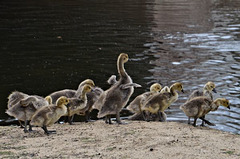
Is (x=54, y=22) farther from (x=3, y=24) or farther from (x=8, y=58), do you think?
(x=8, y=58)

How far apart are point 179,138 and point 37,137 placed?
2.26 metres

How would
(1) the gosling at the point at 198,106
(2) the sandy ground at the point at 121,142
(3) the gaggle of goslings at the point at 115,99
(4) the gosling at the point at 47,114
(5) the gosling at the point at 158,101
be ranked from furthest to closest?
(5) the gosling at the point at 158,101 → (3) the gaggle of goslings at the point at 115,99 → (1) the gosling at the point at 198,106 → (4) the gosling at the point at 47,114 → (2) the sandy ground at the point at 121,142

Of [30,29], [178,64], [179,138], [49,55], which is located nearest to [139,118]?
[179,138]

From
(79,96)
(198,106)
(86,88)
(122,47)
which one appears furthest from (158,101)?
(122,47)

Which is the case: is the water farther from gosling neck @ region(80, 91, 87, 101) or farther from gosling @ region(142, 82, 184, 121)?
gosling neck @ region(80, 91, 87, 101)

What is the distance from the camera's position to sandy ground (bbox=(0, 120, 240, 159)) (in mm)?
6184

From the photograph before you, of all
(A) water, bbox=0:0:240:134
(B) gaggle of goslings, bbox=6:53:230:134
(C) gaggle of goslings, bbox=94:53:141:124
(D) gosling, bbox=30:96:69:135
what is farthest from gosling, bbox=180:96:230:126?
(D) gosling, bbox=30:96:69:135

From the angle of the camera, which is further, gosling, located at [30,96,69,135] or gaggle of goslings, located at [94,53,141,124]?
gaggle of goslings, located at [94,53,141,124]

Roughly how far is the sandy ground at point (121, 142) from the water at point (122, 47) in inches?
79.6

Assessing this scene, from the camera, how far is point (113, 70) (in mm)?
13617

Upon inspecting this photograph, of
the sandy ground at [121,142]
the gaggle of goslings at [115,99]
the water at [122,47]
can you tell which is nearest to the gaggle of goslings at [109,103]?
the gaggle of goslings at [115,99]

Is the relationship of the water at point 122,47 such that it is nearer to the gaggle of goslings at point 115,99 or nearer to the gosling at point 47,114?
the gaggle of goslings at point 115,99

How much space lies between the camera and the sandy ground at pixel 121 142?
618 centimetres

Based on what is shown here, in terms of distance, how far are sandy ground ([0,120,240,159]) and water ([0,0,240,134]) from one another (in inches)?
79.6
